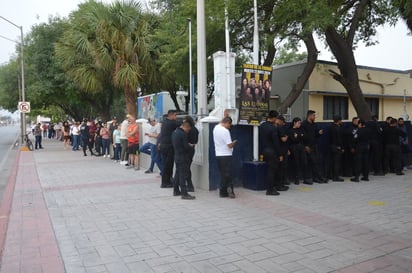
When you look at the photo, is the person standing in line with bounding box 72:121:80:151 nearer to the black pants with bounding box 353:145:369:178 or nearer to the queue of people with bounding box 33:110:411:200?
the queue of people with bounding box 33:110:411:200

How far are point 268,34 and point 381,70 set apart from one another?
12854 mm

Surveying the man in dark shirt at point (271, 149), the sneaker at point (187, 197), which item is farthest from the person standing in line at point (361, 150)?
the sneaker at point (187, 197)

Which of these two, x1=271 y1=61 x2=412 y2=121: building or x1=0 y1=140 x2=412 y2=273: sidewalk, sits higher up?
x1=271 y1=61 x2=412 y2=121: building

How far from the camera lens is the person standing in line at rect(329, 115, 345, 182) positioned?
30.6ft

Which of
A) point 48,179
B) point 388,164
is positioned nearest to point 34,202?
point 48,179

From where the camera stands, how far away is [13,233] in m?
5.48

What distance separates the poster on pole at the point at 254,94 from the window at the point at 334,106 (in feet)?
37.6

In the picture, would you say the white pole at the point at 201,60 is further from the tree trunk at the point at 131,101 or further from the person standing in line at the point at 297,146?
the tree trunk at the point at 131,101

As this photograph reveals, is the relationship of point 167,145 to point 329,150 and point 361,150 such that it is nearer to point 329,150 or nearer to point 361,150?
point 329,150

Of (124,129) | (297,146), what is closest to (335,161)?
(297,146)

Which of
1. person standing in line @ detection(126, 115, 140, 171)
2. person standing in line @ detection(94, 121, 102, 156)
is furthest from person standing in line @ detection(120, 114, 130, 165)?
person standing in line @ detection(94, 121, 102, 156)

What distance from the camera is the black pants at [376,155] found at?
10.2 meters

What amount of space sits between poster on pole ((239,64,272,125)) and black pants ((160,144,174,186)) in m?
1.73

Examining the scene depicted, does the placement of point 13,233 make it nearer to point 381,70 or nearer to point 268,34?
point 268,34
